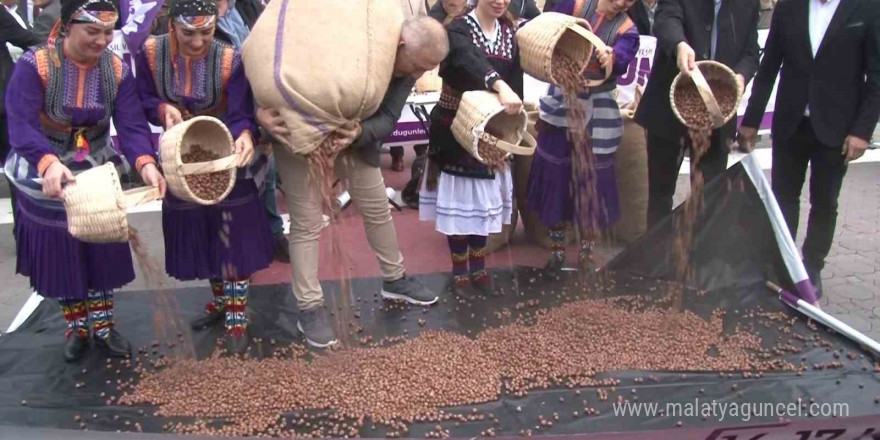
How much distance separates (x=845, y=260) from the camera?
164 inches

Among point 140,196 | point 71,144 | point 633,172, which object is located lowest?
point 633,172

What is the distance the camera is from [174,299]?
3.45 metres

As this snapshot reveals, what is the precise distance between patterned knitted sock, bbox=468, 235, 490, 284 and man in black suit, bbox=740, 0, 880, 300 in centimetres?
138

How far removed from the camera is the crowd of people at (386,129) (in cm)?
264

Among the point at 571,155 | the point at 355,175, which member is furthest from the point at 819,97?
the point at 355,175

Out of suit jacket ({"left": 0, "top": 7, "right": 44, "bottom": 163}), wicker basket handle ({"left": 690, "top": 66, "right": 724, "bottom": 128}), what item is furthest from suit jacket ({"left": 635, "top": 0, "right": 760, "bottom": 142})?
suit jacket ({"left": 0, "top": 7, "right": 44, "bottom": 163})

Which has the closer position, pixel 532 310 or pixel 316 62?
pixel 316 62

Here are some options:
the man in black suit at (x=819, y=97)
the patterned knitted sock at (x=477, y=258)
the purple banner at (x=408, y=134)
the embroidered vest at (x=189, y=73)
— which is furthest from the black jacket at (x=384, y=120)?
the purple banner at (x=408, y=134)

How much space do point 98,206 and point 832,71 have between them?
3036 mm

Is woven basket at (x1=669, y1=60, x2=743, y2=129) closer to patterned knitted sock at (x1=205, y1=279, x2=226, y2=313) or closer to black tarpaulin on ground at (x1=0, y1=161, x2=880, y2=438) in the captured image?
black tarpaulin on ground at (x1=0, y1=161, x2=880, y2=438)

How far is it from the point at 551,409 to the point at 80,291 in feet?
5.93

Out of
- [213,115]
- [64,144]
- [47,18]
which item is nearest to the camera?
[64,144]

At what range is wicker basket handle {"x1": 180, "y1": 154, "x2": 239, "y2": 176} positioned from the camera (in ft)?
8.14

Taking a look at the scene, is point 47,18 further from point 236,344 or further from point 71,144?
point 236,344
